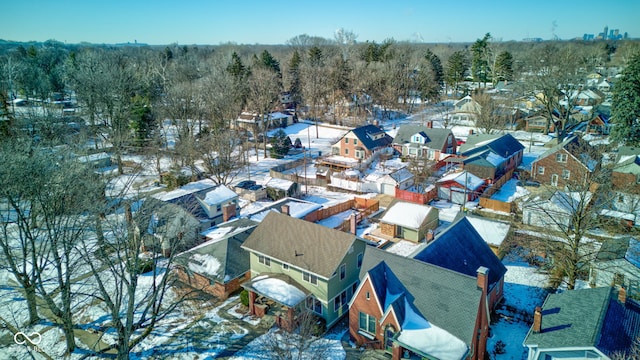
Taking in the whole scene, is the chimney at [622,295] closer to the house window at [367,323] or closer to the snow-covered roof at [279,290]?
the house window at [367,323]

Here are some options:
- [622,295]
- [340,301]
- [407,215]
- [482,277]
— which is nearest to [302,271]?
[340,301]

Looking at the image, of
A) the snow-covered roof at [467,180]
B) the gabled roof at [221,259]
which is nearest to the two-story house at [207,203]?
the gabled roof at [221,259]

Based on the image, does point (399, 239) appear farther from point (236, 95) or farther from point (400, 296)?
point (236, 95)

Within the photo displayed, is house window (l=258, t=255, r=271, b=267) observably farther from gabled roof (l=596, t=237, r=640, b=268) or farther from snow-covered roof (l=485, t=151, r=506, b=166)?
snow-covered roof (l=485, t=151, r=506, b=166)

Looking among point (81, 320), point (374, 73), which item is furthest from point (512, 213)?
point (374, 73)

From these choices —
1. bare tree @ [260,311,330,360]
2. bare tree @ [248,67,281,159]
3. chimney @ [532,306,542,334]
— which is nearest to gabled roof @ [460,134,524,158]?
bare tree @ [248,67,281,159]

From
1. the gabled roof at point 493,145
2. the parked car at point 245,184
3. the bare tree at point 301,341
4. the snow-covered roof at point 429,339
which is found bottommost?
the bare tree at point 301,341
